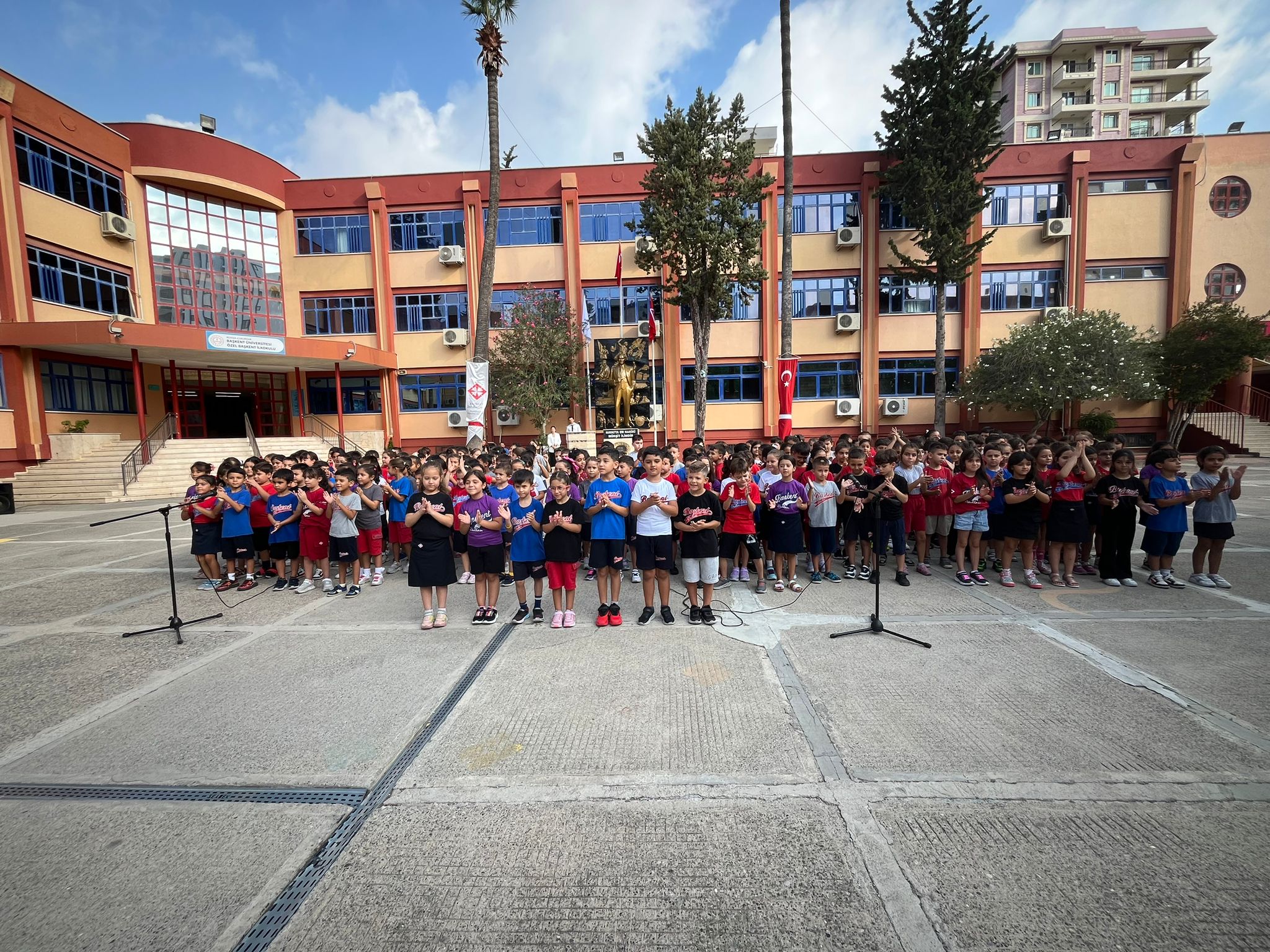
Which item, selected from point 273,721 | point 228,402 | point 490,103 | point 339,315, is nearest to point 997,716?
point 273,721

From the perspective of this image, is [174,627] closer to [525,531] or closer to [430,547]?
[430,547]

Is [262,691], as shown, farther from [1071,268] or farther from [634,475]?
[1071,268]

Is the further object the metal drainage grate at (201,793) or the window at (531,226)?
the window at (531,226)

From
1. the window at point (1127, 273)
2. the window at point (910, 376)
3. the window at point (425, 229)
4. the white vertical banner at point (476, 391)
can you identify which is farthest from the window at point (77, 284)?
the window at point (1127, 273)

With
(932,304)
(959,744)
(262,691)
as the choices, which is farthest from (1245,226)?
(262,691)

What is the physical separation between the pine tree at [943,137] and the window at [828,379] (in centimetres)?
375

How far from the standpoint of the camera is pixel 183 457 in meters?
20.5

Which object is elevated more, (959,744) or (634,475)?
(634,475)

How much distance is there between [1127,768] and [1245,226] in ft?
113

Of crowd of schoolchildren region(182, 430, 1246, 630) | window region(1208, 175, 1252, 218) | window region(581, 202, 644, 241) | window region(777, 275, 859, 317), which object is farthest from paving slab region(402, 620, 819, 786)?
window region(1208, 175, 1252, 218)

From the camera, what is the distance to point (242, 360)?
23.8 m

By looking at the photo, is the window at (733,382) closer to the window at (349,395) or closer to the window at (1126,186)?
the window at (349,395)

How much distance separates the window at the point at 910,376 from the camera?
82.6ft

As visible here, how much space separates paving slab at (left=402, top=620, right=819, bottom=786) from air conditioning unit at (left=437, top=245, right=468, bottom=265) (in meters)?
24.1
